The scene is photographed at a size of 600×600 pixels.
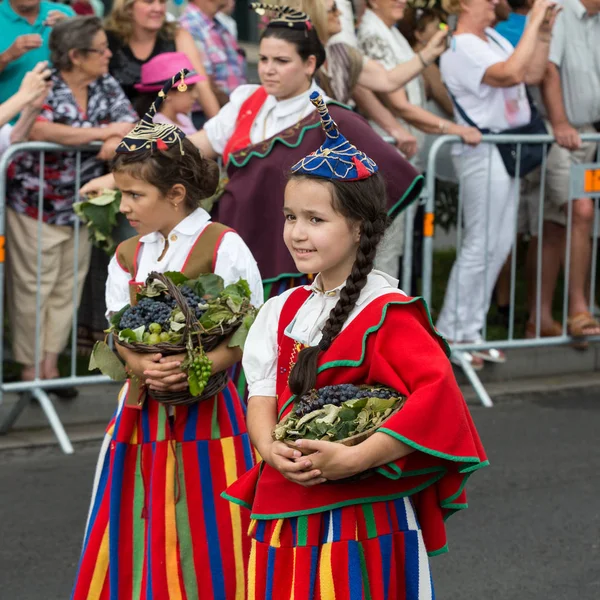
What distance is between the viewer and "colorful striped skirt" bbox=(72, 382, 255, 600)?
4.07 m

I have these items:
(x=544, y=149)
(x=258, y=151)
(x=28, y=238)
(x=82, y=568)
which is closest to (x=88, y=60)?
(x=28, y=238)

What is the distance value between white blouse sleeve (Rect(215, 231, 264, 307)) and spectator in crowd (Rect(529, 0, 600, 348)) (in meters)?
4.59

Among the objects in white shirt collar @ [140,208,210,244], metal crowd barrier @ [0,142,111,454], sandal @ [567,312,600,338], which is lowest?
sandal @ [567,312,600,338]

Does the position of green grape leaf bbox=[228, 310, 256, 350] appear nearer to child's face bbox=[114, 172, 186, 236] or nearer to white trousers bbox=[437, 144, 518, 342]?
child's face bbox=[114, 172, 186, 236]

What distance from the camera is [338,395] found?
3.02 m

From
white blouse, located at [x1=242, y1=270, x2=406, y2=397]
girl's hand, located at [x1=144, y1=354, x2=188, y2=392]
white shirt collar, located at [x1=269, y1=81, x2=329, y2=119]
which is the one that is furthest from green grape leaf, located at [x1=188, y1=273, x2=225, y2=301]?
white shirt collar, located at [x1=269, y1=81, x2=329, y2=119]

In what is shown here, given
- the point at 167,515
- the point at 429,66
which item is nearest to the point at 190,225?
the point at 167,515

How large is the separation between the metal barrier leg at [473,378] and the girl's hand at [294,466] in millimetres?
4811

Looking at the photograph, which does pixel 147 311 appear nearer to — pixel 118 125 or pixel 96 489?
pixel 96 489

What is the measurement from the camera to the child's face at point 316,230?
316cm

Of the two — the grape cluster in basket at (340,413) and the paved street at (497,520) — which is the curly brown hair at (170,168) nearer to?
the grape cluster in basket at (340,413)

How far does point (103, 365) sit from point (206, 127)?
1.94 m

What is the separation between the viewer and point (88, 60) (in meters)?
6.94

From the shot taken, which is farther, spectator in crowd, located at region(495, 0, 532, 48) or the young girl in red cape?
spectator in crowd, located at region(495, 0, 532, 48)
